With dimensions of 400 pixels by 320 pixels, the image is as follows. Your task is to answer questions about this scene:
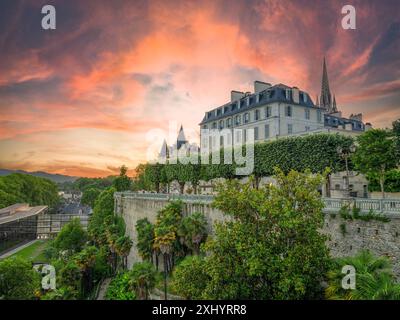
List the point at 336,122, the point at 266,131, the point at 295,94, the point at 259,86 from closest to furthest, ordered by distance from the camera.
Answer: the point at 266,131 < the point at 295,94 < the point at 259,86 < the point at 336,122

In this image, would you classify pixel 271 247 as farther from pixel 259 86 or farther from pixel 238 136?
pixel 259 86

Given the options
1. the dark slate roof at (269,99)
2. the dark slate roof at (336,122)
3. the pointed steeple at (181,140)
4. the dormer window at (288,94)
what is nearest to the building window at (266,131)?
the dark slate roof at (269,99)

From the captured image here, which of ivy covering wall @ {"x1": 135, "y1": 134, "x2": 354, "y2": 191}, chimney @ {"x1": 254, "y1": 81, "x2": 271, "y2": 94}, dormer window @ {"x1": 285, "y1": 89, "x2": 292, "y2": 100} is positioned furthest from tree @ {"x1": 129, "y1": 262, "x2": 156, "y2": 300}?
chimney @ {"x1": 254, "y1": 81, "x2": 271, "y2": 94}

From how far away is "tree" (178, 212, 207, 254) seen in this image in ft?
89.2

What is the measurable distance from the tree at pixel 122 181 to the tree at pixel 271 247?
225 ft

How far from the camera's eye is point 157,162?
55.6 m

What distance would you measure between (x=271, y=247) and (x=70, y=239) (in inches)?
2012

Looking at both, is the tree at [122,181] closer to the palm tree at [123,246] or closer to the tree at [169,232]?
the palm tree at [123,246]

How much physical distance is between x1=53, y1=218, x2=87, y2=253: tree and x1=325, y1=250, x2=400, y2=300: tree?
166ft

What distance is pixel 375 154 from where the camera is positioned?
2708 cm

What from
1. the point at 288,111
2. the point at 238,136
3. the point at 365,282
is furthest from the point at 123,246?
the point at 365,282

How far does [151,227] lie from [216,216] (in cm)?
1031
